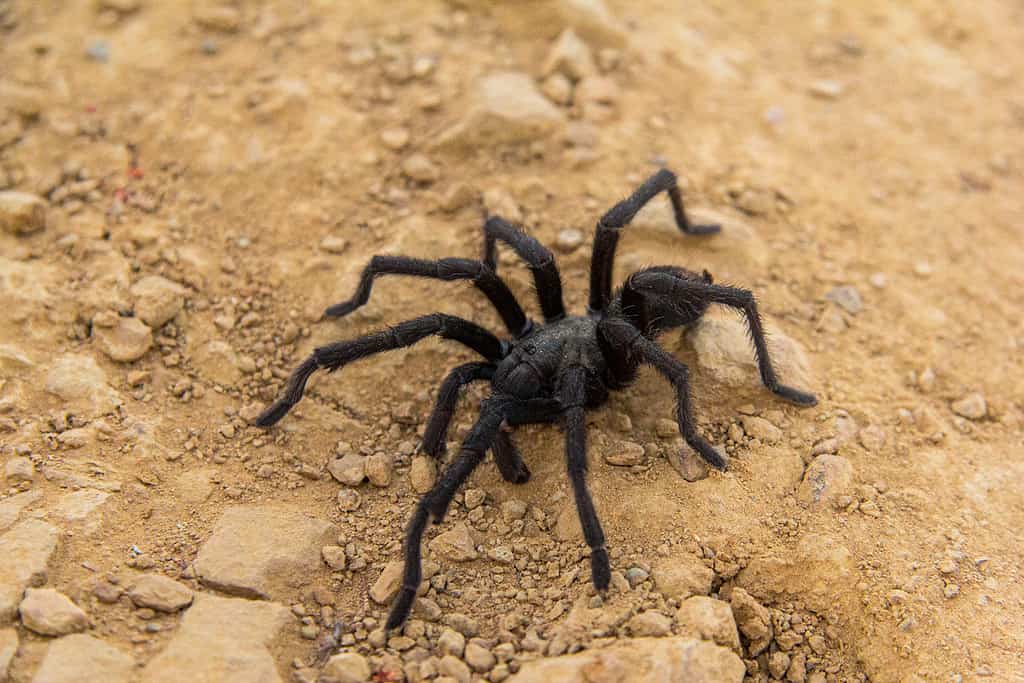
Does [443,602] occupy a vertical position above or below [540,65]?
below

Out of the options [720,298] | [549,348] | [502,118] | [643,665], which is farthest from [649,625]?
[502,118]

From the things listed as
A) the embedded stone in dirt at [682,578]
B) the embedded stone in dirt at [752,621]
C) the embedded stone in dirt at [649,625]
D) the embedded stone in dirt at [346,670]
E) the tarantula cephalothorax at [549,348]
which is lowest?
the embedded stone in dirt at [752,621]

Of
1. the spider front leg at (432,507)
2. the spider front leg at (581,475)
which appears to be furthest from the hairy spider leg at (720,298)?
the spider front leg at (432,507)

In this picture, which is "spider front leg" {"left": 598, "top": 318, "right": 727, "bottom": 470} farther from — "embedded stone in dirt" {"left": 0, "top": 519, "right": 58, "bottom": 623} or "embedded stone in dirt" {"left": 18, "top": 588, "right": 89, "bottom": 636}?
"embedded stone in dirt" {"left": 0, "top": 519, "right": 58, "bottom": 623}

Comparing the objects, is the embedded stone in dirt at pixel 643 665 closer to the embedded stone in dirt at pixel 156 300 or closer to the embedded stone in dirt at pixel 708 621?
the embedded stone in dirt at pixel 708 621

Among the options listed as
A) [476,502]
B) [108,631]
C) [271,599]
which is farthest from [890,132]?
[108,631]

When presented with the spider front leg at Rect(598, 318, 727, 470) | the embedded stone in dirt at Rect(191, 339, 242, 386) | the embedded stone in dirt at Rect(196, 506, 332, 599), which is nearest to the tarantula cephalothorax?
the spider front leg at Rect(598, 318, 727, 470)

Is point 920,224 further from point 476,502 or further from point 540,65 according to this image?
point 476,502

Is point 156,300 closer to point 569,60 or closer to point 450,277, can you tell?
point 450,277
